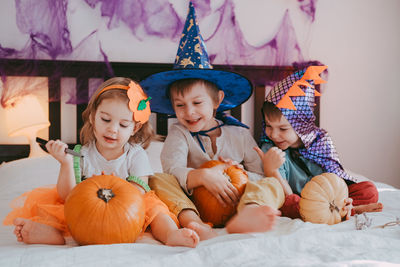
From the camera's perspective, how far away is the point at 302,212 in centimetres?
100

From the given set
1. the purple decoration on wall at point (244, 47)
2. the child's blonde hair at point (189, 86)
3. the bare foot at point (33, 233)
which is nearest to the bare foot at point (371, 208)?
the child's blonde hair at point (189, 86)

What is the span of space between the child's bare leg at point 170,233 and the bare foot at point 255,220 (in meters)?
0.13

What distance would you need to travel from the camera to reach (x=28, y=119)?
1907 mm

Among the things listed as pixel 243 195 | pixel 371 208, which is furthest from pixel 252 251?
pixel 371 208

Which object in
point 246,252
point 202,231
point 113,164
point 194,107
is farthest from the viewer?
point 194,107

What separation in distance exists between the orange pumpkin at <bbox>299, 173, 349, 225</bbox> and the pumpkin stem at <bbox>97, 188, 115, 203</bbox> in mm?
557

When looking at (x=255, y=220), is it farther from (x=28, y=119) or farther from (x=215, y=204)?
(x=28, y=119)

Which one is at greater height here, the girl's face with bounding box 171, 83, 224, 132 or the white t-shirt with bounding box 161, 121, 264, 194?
the girl's face with bounding box 171, 83, 224, 132

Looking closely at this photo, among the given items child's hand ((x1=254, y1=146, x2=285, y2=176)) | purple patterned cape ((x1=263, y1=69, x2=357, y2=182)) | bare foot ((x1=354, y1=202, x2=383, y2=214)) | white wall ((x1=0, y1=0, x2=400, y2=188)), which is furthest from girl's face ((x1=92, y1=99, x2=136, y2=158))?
white wall ((x1=0, y1=0, x2=400, y2=188))

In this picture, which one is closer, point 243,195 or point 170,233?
point 170,233

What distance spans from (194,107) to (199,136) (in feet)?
0.49

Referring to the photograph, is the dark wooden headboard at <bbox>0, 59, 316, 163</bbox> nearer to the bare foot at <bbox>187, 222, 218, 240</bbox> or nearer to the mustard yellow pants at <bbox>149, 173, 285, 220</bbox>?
the mustard yellow pants at <bbox>149, 173, 285, 220</bbox>

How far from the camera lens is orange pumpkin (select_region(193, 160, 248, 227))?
1063 millimetres

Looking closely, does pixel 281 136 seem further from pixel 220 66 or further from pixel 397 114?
pixel 397 114
